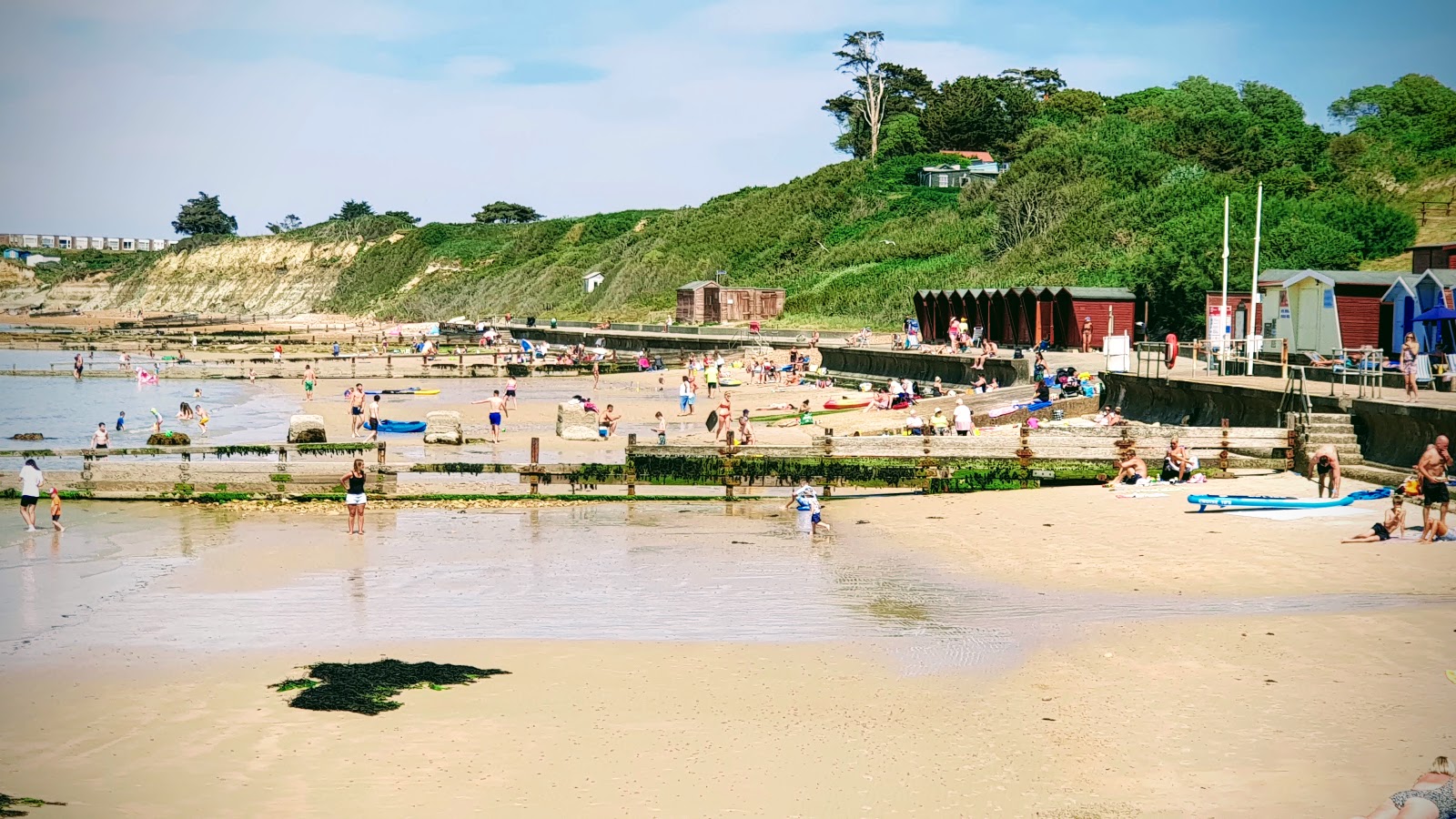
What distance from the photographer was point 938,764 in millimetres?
8953

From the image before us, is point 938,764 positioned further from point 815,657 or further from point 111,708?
point 111,708

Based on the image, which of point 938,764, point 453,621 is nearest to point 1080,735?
point 938,764

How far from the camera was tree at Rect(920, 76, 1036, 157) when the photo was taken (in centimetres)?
11906

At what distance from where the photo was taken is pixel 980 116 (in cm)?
11919

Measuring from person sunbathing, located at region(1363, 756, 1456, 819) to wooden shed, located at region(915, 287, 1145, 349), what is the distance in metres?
39.9

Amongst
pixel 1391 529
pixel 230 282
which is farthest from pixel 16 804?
pixel 230 282

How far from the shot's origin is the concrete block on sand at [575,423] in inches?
1277

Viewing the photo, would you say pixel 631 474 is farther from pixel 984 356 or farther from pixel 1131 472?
pixel 984 356

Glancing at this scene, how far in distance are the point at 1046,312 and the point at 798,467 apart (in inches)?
1128

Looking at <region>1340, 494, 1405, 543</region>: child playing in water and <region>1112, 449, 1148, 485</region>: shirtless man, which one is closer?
<region>1340, 494, 1405, 543</region>: child playing in water

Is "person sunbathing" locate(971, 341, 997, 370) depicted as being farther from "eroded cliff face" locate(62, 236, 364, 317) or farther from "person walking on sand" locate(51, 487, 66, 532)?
"eroded cliff face" locate(62, 236, 364, 317)

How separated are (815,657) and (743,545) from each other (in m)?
6.42

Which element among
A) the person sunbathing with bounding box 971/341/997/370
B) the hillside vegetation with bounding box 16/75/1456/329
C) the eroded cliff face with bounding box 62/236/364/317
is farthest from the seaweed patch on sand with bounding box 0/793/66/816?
the eroded cliff face with bounding box 62/236/364/317

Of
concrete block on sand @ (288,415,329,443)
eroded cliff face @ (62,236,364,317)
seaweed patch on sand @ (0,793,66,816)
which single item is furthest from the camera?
eroded cliff face @ (62,236,364,317)
